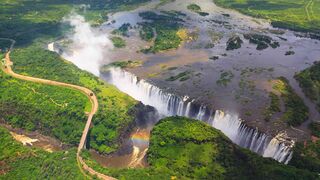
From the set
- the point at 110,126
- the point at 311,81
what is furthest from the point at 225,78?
the point at 110,126

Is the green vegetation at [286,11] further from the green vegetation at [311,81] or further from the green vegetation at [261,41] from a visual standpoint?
the green vegetation at [311,81]

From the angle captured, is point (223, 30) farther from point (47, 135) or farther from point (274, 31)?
point (47, 135)

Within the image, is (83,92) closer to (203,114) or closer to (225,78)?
(203,114)

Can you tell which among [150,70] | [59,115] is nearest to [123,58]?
[150,70]

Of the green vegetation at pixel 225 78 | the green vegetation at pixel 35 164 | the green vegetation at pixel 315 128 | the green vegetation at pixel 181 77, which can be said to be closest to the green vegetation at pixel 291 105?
the green vegetation at pixel 315 128

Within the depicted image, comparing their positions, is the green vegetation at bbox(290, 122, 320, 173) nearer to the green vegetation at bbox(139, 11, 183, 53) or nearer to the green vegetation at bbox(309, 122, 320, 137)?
the green vegetation at bbox(309, 122, 320, 137)

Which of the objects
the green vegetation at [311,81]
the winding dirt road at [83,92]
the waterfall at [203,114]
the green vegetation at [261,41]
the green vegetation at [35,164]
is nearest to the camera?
the green vegetation at [35,164]
